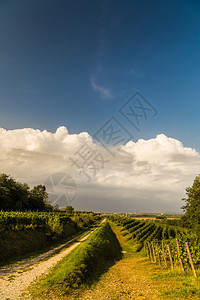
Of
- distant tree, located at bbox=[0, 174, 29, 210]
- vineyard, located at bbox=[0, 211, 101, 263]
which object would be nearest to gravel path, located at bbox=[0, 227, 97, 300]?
vineyard, located at bbox=[0, 211, 101, 263]

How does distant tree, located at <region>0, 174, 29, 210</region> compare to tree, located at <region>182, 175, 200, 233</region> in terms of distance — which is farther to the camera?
distant tree, located at <region>0, 174, 29, 210</region>

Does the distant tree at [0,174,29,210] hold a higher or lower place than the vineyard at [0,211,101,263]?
higher

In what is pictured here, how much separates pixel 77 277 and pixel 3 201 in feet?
124

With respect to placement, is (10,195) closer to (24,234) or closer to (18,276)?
(24,234)

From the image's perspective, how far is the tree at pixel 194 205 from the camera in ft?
116

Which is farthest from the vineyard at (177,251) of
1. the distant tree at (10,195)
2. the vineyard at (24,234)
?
the distant tree at (10,195)

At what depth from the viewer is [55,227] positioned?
2633 centimetres

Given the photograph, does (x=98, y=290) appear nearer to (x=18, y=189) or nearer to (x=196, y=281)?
(x=196, y=281)

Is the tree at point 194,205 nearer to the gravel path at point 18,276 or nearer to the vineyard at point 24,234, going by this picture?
the vineyard at point 24,234

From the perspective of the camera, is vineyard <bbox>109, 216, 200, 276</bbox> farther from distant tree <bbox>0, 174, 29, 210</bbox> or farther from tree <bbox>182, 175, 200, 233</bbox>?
distant tree <bbox>0, 174, 29, 210</bbox>

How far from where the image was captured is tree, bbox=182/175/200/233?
35.2m

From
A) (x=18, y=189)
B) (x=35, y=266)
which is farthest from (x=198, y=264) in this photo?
(x=18, y=189)

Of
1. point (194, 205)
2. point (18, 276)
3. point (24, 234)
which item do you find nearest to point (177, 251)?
point (18, 276)

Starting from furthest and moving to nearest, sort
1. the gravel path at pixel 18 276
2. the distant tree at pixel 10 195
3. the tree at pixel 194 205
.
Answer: the distant tree at pixel 10 195 → the tree at pixel 194 205 → the gravel path at pixel 18 276
